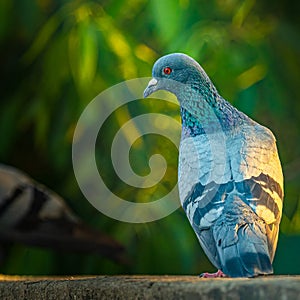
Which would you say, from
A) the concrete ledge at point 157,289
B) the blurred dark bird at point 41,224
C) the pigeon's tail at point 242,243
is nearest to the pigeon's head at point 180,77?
the pigeon's tail at point 242,243

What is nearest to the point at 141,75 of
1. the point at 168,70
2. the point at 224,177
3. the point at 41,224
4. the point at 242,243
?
the point at 41,224

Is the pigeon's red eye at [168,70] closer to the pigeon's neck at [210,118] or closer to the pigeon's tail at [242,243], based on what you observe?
the pigeon's neck at [210,118]

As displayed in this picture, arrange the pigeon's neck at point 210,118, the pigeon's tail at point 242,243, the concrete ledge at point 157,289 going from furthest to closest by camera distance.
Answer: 1. the pigeon's neck at point 210,118
2. the pigeon's tail at point 242,243
3. the concrete ledge at point 157,289

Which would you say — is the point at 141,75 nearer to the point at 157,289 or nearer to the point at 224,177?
the point at 224,177

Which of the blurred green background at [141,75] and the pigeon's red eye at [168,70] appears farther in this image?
the blurred green background at [141,75]

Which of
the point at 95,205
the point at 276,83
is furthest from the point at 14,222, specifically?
the point at 276,83

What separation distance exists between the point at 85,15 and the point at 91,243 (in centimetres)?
78

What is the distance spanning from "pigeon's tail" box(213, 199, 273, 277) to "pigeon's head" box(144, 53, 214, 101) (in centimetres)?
25

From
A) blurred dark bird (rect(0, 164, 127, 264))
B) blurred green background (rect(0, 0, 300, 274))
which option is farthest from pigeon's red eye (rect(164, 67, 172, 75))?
blurred dark bird (rect(0, 164, 127, 264))

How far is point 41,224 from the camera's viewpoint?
2.44 m

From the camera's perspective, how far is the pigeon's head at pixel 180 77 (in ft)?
4.18

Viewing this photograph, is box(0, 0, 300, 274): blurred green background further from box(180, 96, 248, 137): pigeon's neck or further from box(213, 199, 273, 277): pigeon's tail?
box(213, 199, 273, 277): pigeon's tail

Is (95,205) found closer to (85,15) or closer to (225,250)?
(85,15)

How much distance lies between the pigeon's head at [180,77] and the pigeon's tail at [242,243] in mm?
253
